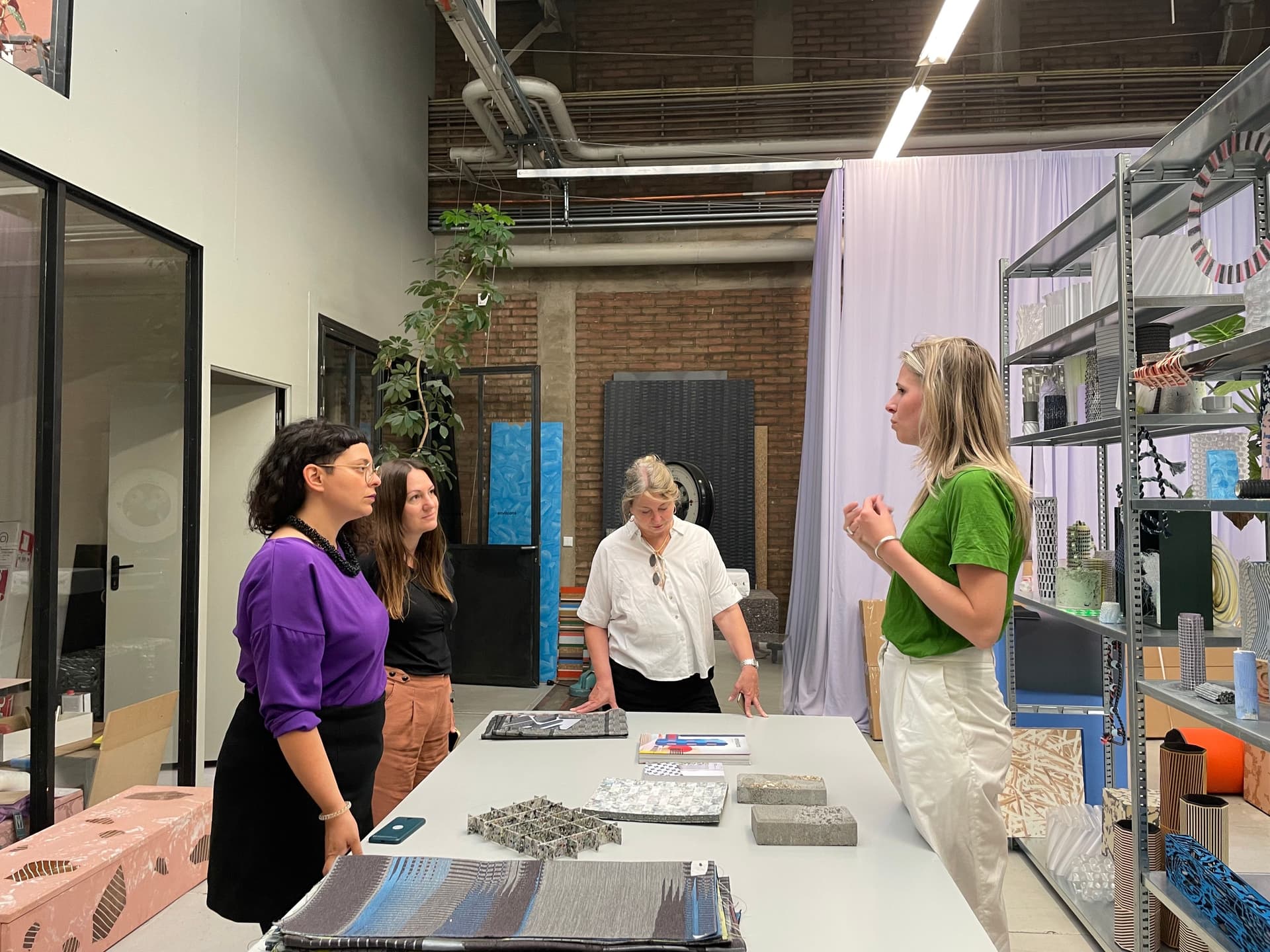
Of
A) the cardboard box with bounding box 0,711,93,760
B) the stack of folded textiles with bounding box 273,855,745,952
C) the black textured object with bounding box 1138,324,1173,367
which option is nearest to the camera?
the stack of folded textiles with bounding box 273,855,745,952

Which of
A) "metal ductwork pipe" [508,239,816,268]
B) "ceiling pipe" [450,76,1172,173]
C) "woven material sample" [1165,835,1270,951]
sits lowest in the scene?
"woven material sample" [1165,835,1270,951]

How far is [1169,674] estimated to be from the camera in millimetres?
5316

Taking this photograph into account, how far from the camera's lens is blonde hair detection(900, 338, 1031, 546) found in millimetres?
1818

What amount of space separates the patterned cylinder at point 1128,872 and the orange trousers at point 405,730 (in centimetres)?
212

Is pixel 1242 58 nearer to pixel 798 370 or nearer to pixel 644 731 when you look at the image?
pixel 798 370

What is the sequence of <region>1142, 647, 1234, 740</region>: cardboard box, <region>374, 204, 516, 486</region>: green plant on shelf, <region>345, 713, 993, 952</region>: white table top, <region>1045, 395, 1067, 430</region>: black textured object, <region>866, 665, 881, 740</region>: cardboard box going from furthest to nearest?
<region>374, 204, 516, 486</region>: green plant on shelf → <region>866, 665, 881, 740</region>: cardboard box → <region>1142, 647, 1234, 740</region>: cardboard box → <region>1045, 395, 1067, 430</region>: black textured object → <region>345, 713, 993, 952</region>: white table top

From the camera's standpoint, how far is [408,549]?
8.73ft

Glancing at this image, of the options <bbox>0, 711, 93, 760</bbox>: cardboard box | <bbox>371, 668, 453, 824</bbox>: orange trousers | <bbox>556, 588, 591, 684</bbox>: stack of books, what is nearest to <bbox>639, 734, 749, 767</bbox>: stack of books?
<bbox>371, 668, 453, 824</bbox>: orange trousers

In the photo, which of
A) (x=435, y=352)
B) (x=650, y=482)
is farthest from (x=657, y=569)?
(x=435, y=352)

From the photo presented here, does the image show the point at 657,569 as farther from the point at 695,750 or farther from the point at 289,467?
the point at 289,467

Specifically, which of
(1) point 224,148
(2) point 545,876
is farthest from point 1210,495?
(1) point 224,148

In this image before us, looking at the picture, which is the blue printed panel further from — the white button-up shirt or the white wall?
the white button-up shirt

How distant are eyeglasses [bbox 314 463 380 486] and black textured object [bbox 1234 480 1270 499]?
78.1 inches

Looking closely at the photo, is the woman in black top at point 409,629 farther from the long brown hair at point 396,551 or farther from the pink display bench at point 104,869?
the pink display bench at point 104,869
